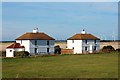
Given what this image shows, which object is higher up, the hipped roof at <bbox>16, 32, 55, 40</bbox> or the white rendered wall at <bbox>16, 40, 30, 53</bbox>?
the hipped roof at <bbox>16, 32, 55, 40</bbox>

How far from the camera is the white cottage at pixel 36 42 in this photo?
69681 mm

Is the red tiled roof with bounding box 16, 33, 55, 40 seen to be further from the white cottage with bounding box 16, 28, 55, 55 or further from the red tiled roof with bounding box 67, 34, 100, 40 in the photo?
the red tiled roof with bounding box 67, 34, 100, 40

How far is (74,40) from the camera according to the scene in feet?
263

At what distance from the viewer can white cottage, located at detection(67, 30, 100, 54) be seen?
257ft

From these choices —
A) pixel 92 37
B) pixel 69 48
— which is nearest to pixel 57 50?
pixel 69 48

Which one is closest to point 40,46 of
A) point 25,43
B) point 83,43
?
point 25,43

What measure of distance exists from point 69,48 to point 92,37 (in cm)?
664

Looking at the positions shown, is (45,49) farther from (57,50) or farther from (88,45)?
(88,45)

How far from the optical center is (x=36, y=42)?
70562 mm

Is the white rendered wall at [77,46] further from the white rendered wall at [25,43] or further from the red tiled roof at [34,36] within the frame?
the white rendered wall at [25,43]

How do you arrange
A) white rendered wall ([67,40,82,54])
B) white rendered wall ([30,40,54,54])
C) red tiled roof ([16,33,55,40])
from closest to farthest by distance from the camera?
1. white rendered wall ([30,40,54,54])
2. red tiled roof ([16,33,55,40])
3. white rendered wall ([67,40,82,54])

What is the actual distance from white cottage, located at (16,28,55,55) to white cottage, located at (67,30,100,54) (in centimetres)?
806

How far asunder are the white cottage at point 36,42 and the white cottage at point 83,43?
8.06 metres

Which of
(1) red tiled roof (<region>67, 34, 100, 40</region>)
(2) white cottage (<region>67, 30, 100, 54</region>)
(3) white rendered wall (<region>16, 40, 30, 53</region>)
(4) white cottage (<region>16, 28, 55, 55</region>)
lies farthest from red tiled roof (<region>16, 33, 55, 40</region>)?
(1) red tiled roof (<region>67, 34, 100, 40</region>)
